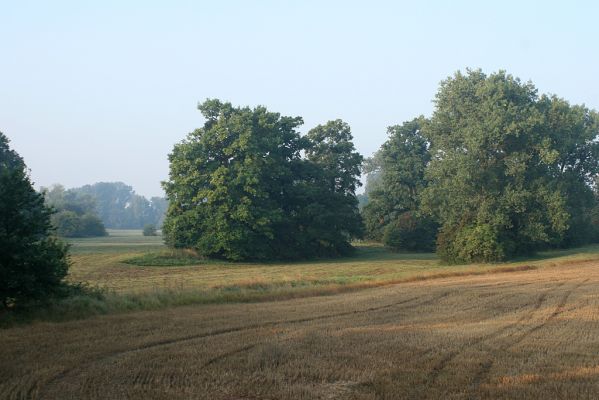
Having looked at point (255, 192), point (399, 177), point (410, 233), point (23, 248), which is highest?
point (399, 177)

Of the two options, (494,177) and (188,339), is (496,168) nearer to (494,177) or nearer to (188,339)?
(494,177)

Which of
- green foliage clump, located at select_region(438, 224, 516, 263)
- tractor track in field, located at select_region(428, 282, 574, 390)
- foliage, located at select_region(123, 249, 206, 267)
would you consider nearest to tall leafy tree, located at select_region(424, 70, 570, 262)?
green foliage clump, located at select_region(438, 224, 516, 263)

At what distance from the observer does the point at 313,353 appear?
12.2 m

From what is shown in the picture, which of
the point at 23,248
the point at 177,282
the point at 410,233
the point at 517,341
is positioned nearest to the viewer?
the point at 517,341

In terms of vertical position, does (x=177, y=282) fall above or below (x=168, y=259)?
below

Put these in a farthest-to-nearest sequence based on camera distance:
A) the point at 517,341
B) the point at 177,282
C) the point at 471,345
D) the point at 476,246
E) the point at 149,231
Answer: the point at 149,231
the point at 476,246
the point at 177,282
the point at 517,341
the point at 471,345

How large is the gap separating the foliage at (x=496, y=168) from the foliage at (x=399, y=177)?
39.8 feet

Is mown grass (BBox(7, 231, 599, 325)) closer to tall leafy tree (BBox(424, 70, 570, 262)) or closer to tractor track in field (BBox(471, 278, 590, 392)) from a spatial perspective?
tall leafy tree (BBox(424, 70, 570, 262))

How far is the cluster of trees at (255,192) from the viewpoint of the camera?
49.5m

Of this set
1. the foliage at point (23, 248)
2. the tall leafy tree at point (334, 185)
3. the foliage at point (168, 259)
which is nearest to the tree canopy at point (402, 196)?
the tall leafy tree at point (334, 185)

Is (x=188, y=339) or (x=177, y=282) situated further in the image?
(x=177, y=282)

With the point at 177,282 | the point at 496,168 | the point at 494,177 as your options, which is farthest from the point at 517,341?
the point at 496,168

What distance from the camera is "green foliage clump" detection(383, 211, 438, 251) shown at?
64.9 meters

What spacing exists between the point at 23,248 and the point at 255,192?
33023 millimetres
